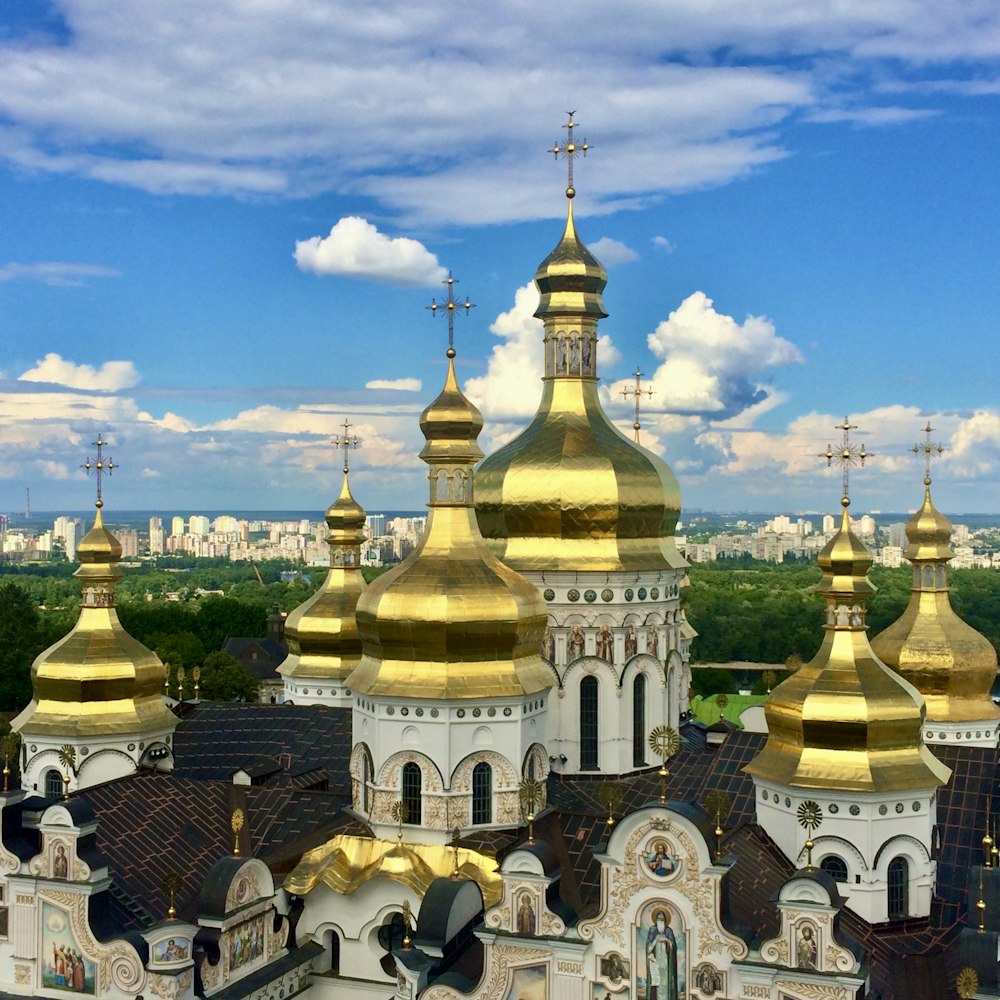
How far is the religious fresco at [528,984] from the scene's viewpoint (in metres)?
16.2

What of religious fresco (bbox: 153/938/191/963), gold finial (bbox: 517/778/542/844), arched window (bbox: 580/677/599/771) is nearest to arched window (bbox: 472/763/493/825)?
gold finial (bbox: 517/778/542/844)

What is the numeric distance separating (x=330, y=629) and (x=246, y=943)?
13260 mm

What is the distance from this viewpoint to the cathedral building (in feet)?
52.4

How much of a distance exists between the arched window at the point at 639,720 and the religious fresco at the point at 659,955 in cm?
665

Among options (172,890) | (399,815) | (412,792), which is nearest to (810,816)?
(412,792)

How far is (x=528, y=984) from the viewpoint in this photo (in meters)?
16.2

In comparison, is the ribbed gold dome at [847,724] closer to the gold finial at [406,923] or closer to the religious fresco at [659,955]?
the religious fresco at [659,955]

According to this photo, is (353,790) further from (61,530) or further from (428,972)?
(61,530)

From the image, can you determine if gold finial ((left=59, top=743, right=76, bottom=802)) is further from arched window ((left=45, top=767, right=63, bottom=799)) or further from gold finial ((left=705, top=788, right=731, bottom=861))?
gold finial ((left=705, top=788, right=731, bottom=861))

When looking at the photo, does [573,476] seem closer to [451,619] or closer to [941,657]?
[451,619]

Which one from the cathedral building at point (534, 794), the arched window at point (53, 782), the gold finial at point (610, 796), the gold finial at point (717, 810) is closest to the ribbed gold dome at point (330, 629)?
the cathedral building at point (534, 794)

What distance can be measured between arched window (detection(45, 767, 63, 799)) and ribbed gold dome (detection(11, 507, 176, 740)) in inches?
30.9

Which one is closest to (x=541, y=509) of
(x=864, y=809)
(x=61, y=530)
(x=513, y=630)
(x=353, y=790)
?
(x=513, y=630)

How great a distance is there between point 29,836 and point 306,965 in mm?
4297
